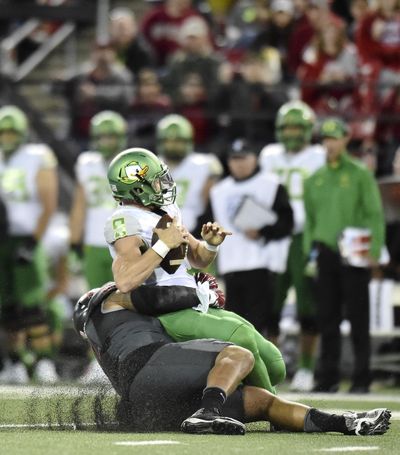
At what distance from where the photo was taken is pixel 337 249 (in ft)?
37.1

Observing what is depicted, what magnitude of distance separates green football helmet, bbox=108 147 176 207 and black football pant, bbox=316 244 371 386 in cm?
394

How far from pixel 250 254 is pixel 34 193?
7.20ft

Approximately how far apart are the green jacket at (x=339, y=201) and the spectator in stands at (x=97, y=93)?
12.6 feet

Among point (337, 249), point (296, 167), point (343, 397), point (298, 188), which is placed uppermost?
point (296, 167)

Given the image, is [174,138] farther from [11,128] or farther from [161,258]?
[161,258]

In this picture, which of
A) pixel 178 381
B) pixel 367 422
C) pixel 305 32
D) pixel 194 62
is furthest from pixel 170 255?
pixel 305 32

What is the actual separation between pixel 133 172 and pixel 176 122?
4.94 metres

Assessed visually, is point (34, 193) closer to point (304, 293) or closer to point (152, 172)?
point (304, 293)

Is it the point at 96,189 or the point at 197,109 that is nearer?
the point at 96,189

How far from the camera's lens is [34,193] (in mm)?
12734

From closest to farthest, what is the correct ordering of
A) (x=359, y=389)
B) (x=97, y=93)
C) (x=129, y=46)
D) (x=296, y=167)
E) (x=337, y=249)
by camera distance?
(x=359, y=389)
(x=337, y=249)
(x=296, y=167)
(x=97, y=93)
(x=129, y=46)

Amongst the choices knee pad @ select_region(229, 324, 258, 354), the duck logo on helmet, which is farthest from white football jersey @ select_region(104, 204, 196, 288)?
knee pad @ select_region(229, 324, 258, 354)

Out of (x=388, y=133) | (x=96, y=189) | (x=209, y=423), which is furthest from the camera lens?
(x=388, y=133)

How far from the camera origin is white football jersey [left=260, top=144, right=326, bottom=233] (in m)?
12.1
